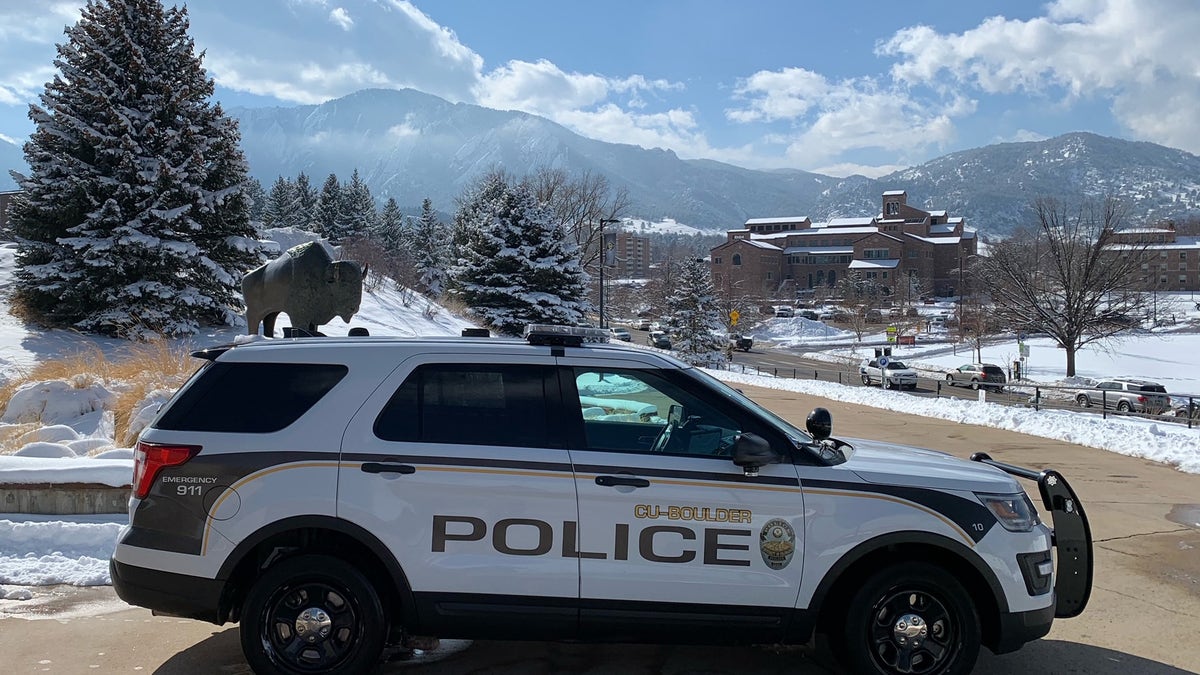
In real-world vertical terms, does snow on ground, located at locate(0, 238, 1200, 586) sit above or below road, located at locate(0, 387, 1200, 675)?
above

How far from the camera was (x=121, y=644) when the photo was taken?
15.5ft

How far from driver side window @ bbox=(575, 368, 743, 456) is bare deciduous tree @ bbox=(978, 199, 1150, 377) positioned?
158ft

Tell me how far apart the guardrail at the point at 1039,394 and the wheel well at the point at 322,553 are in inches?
703

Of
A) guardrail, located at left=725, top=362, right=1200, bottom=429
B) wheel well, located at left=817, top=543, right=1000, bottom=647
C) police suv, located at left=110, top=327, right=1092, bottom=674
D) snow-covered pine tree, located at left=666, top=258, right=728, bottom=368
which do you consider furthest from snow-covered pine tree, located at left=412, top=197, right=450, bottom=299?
wheel well, located at left=817, top=543, right=1000, bottom=647

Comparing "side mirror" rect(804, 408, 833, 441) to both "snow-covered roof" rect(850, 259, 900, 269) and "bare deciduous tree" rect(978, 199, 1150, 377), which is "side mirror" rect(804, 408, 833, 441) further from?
"snow-covered roof" rect(850, 259, 900, 269)

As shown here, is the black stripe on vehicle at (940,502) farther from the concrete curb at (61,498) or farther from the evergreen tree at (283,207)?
the evergreen tree at (283,207)

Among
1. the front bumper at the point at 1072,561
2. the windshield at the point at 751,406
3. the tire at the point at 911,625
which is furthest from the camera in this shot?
the front bumper at the point at 1072,561

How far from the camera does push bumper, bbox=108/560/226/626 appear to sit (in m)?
4.11

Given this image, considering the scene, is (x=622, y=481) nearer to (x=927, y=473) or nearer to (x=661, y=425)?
(x=661, y=425)

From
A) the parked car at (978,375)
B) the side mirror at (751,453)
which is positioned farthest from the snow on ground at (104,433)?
the parked car at (978,375)

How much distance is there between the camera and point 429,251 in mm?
69312

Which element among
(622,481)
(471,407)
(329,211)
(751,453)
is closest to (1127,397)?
(751,453)

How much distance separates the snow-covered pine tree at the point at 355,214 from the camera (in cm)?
6500

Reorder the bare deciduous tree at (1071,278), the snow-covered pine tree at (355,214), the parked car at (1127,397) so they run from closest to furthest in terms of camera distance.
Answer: the parked car at (1127,397), the bare deciduous tree at (1071,278), the snow-covered pine tree at (355,214)
